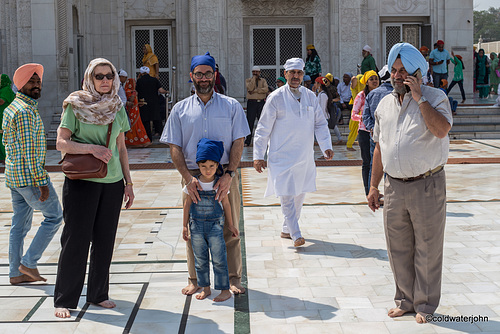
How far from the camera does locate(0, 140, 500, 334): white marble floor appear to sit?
14.4ft

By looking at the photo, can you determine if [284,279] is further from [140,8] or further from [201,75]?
[140,8]

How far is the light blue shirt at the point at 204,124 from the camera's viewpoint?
479 cm

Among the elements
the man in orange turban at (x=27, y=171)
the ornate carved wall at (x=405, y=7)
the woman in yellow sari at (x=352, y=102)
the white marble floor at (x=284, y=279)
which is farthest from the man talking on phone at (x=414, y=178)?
the ornate carved wall at (x=405, y=7)

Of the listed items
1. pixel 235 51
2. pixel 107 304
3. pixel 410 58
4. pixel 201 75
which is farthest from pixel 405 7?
pixel 107 304

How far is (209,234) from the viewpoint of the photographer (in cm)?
471

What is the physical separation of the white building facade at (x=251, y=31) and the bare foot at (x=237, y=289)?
1341cm

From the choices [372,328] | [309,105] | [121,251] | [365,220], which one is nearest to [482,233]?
[365,220]

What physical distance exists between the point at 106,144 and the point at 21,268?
134 cm

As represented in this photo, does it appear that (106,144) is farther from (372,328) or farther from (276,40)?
(276,40)

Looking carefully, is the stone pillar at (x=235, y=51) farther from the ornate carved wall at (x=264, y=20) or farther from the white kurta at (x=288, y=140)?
the white kurta at (x=288, y=140)

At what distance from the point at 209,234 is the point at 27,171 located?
141 cm

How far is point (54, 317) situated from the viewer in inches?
178

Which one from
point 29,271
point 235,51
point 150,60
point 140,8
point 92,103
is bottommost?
point 29,271
